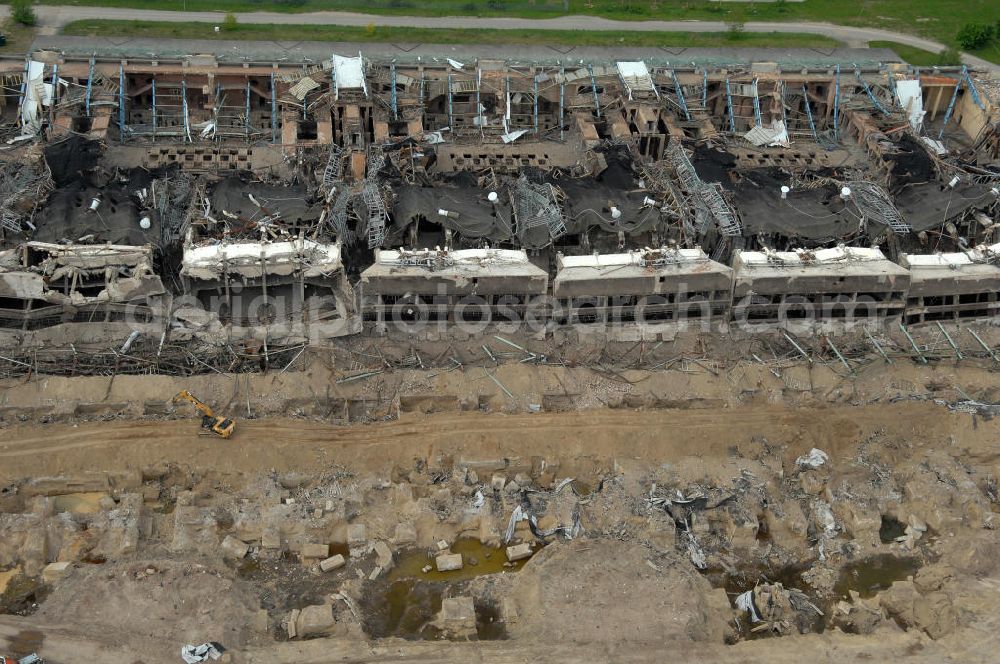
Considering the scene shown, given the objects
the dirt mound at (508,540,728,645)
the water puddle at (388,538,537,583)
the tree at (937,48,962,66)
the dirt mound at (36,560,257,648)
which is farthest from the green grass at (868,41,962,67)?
the dirt mound at (36,560,257,648)


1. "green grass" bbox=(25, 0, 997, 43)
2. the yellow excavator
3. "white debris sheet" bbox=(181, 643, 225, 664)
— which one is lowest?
"white debris sheet" bbox=(181, 643, 225, 664)

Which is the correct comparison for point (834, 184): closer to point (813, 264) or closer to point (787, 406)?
point (813, 264)

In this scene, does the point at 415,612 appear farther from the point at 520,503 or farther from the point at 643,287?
the point at 643,287

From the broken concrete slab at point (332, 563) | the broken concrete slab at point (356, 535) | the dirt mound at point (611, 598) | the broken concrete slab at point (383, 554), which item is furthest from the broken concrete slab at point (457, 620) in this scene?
the broken concrete slab at point (356, 535)

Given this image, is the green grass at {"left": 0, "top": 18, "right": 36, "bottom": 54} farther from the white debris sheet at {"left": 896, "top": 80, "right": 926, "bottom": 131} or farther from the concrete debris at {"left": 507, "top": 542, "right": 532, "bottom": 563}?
the white debris sheet at {"left": 896, "top": 80, "right": 926, "bottom": 131}

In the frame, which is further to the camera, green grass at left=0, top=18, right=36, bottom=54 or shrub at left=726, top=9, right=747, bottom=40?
shrub at left=726, top=9, right=747, bottom=40

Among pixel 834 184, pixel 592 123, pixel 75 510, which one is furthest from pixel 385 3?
pixel 75 510
